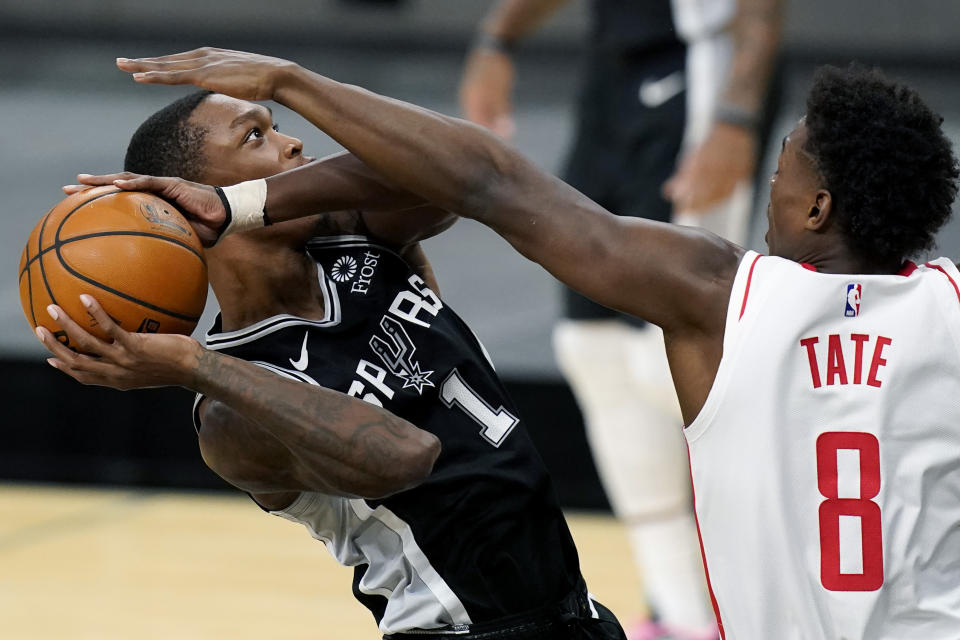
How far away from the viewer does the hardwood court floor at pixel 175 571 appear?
5.05m

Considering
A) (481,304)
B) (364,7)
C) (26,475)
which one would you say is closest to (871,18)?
(364,7)

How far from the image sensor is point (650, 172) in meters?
4.59

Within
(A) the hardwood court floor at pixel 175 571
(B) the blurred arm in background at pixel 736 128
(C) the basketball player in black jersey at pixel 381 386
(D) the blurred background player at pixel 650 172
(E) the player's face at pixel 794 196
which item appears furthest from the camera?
(A) the hardwood court floor at pixel 175 571

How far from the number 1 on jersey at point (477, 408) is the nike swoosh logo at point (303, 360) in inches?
9.4

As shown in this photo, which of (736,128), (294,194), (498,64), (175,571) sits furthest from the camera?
(175,571)

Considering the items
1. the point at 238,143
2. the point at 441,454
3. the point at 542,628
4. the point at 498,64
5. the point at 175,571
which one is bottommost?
the point at 175,571

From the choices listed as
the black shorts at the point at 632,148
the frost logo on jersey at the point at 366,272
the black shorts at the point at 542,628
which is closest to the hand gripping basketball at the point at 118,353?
the frost logo on jersey at the point at 366,272

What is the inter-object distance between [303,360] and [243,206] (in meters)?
0.30

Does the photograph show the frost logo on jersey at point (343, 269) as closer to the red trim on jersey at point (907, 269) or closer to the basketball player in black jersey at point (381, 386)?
the basketball player in black jersey at point (381, 386)

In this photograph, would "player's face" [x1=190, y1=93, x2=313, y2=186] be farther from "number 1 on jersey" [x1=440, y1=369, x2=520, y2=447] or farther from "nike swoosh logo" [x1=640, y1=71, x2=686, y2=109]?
"nike swoosh logo" [x1=640, y1=71, x2=686, y2=109]

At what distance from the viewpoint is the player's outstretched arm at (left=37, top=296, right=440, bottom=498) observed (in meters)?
2.10

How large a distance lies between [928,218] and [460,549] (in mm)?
942

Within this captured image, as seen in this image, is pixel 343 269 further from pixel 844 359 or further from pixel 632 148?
pixel 632 148

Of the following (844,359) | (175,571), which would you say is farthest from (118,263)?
(175,571)
